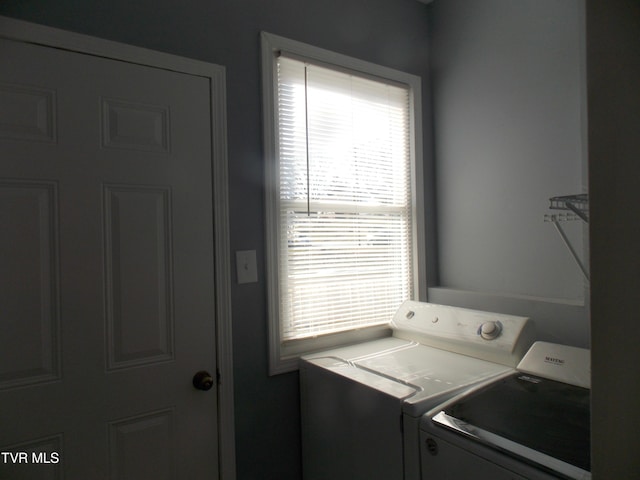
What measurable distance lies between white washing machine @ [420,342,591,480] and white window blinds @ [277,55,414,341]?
2.60 feet

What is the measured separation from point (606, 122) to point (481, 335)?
4.38 feet

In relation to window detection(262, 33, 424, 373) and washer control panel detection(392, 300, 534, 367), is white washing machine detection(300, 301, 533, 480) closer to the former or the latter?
washer control panel detection(392, 300, 534, 367)

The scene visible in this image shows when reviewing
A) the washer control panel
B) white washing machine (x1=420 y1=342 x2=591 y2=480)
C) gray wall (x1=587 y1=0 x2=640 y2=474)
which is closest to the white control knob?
the washer control panel

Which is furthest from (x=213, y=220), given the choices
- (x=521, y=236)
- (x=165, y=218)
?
(x=521, y=236)

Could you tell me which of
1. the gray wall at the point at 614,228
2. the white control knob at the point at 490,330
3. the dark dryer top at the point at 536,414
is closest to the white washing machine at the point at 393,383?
the white control knob at the point at 490,330

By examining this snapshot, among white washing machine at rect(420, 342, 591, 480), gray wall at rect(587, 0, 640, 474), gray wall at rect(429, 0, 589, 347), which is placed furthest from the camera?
gray wall at rect(429, 0, 589, 347)

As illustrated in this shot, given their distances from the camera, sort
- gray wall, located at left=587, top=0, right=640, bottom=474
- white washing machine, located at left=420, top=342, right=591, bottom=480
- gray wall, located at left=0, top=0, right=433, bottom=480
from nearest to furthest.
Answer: gray wall, located at left=587, top=0, right=640, bottom=474 → white washing machine, located at left=420, top=342, right=591, bottom=480 → gray wall, located at left=0, top=0, right=433, bottom=480

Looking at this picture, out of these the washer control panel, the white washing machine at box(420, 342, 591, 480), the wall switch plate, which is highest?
the wall switch plate

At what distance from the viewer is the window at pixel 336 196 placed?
1782 mm

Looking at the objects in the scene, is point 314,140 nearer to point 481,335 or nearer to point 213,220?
point 213,220

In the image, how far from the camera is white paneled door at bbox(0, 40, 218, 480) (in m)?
1.22

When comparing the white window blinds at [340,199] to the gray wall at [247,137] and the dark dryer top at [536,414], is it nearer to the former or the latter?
the gray wall at [247,137]

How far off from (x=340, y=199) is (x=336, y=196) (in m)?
0.03

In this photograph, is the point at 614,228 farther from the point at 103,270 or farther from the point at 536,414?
the point at 103,270
